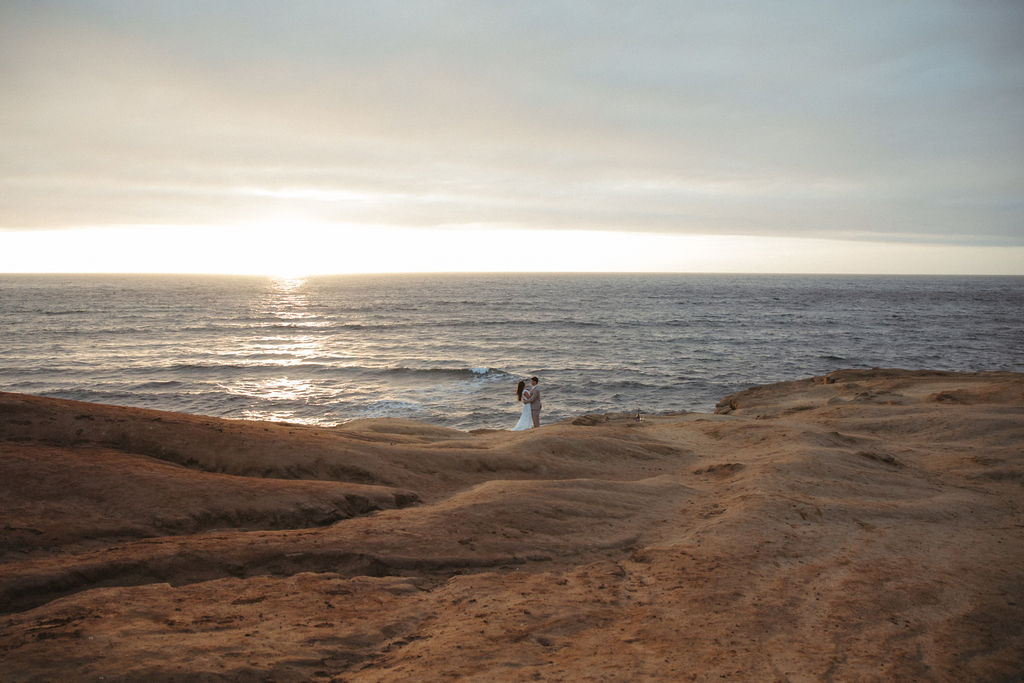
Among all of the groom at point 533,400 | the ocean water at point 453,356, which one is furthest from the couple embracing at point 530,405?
the ocean water at point 453,356

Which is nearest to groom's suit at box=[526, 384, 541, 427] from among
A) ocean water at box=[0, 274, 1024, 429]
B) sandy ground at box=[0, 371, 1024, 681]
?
ocean water at box=[0, 274, 1024, 429]

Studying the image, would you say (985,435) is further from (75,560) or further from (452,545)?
(75,560)

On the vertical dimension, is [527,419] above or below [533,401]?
below

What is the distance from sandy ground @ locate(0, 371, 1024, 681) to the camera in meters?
4.95

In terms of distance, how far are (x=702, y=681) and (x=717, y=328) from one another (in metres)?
56.0

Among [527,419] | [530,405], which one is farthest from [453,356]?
[530,405]

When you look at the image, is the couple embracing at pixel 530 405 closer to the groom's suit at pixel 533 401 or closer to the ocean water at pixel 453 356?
the groom's suit at pixel 533 401

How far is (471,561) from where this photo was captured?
22.5 ft

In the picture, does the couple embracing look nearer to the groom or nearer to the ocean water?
the groom

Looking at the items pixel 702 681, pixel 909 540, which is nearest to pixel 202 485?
pixel 702 681

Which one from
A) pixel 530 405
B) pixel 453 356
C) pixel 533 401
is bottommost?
pixel 453 356

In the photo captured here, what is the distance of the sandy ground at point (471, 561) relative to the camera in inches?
195

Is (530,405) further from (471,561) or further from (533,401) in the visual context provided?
(471,561)

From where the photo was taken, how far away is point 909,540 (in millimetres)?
7930
